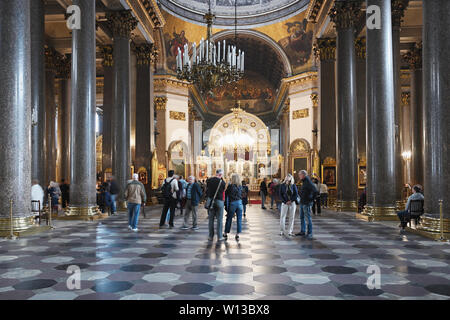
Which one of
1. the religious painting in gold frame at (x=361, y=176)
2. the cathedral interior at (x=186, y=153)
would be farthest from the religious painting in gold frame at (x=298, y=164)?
the religious painting in gold frame at (x=361, y=176)

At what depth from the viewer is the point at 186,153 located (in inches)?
1112

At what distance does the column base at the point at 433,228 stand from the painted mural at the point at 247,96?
34.6 m

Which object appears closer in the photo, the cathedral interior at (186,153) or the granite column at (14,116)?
the cathedral interior at (186,153)

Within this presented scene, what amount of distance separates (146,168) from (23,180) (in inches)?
449

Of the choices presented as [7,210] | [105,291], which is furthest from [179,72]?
[105,291]

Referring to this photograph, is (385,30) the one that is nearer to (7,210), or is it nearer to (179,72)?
(179,72)

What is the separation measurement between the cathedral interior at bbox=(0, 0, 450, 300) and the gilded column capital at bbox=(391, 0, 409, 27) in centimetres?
4

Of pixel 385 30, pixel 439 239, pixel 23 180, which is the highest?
pixel 385 30

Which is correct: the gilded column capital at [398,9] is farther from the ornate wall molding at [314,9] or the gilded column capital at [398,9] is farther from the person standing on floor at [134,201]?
the person standing on floor at [134,201]

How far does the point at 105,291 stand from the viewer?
411cm

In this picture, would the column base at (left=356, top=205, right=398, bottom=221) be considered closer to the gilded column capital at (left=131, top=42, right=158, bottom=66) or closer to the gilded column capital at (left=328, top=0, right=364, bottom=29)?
the gilded column capital at (left=328, top=0, right=364, bottom=29)

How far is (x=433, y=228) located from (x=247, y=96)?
36.3 metres

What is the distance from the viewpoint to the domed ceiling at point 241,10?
26.8m

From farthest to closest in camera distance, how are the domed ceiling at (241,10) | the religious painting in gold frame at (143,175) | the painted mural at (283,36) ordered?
1. the domed ceiling at (241,10)
2. the painted mural at (283,36)
3. the religious painting in gold frame at (143,175)
